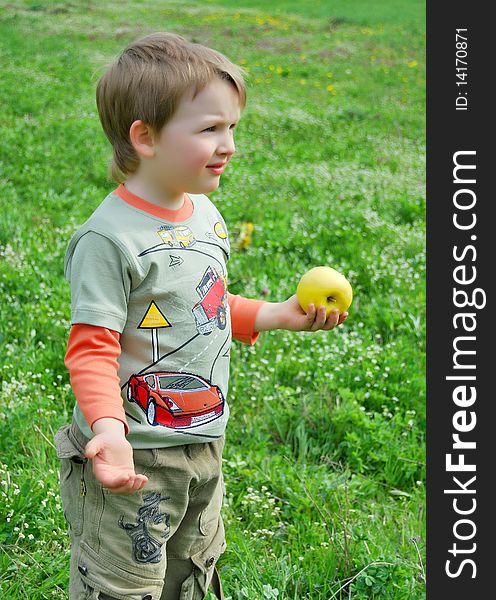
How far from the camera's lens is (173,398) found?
8.43ft

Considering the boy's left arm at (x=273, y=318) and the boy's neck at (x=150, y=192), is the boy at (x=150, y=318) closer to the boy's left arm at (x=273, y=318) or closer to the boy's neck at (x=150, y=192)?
the boy's neck at (x=150, y=192)

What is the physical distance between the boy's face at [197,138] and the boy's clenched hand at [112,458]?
0.74m

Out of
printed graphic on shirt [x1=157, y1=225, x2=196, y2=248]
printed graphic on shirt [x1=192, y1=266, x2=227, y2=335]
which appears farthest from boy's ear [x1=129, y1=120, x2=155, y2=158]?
printed graphic on shirt [x1=192, y1=266, x2=227, y2=335]

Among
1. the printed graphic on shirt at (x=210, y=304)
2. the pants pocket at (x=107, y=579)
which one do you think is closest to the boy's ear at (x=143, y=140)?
the printed graphic on shirt at (x=210, y=304)

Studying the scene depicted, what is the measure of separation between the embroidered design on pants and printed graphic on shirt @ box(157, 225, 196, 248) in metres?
0.76

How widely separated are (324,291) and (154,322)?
645 millimetres

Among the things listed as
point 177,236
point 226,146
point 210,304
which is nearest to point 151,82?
point 226,146

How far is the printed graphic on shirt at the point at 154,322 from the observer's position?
2.48 metres

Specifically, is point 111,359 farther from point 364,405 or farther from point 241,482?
point 364,405

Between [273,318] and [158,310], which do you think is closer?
[158,310]

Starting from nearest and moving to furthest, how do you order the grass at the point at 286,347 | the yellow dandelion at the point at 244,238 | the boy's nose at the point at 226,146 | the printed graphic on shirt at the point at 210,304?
1. the boy's nose at the point at 226,146
2. the printed graphic on shirt at the point at 210,304
3. the grass at the point at 286,347
4. the yellow dandelion at the point at 244,238

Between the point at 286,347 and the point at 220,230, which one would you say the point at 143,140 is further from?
the point at 286,347

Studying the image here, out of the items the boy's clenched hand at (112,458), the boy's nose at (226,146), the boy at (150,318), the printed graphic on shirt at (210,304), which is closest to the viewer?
the boy's clenched hand at (112,458)

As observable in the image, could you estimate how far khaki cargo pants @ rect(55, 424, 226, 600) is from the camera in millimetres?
2527
